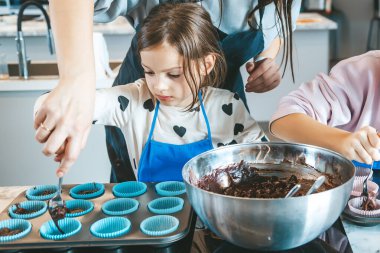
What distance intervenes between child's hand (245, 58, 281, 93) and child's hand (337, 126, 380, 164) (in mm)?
430

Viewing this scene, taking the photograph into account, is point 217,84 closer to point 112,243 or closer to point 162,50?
point 162,50

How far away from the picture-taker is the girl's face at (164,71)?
4.07 ft

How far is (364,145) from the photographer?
1.02 m

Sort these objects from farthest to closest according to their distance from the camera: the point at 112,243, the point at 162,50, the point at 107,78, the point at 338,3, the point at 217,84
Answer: the point at 338,3 → the point at 107,78 → the point at 217,84 → the point at 162,50 → the point at 112,243

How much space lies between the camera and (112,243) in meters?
0.82

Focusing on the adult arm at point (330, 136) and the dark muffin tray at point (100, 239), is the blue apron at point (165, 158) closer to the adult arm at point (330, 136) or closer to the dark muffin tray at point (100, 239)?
the adult arm at point (330, 136)

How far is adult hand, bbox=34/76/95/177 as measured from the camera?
768 millimetres

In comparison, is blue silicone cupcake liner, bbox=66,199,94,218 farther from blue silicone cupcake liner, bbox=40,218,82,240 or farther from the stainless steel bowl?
the stainless steel bowl

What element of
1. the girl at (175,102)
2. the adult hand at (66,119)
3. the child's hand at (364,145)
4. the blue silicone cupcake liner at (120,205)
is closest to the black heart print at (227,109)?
the girl at (175,102)

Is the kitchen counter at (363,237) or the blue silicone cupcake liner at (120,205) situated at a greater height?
the blue silicone cupcake liner at (120,205)

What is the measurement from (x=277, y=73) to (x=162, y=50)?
0.41 m

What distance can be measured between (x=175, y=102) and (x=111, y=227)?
579mm

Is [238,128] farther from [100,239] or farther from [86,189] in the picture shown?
[100,239]

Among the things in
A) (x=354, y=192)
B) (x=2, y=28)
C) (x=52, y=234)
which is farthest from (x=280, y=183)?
(x=2, y=28)
